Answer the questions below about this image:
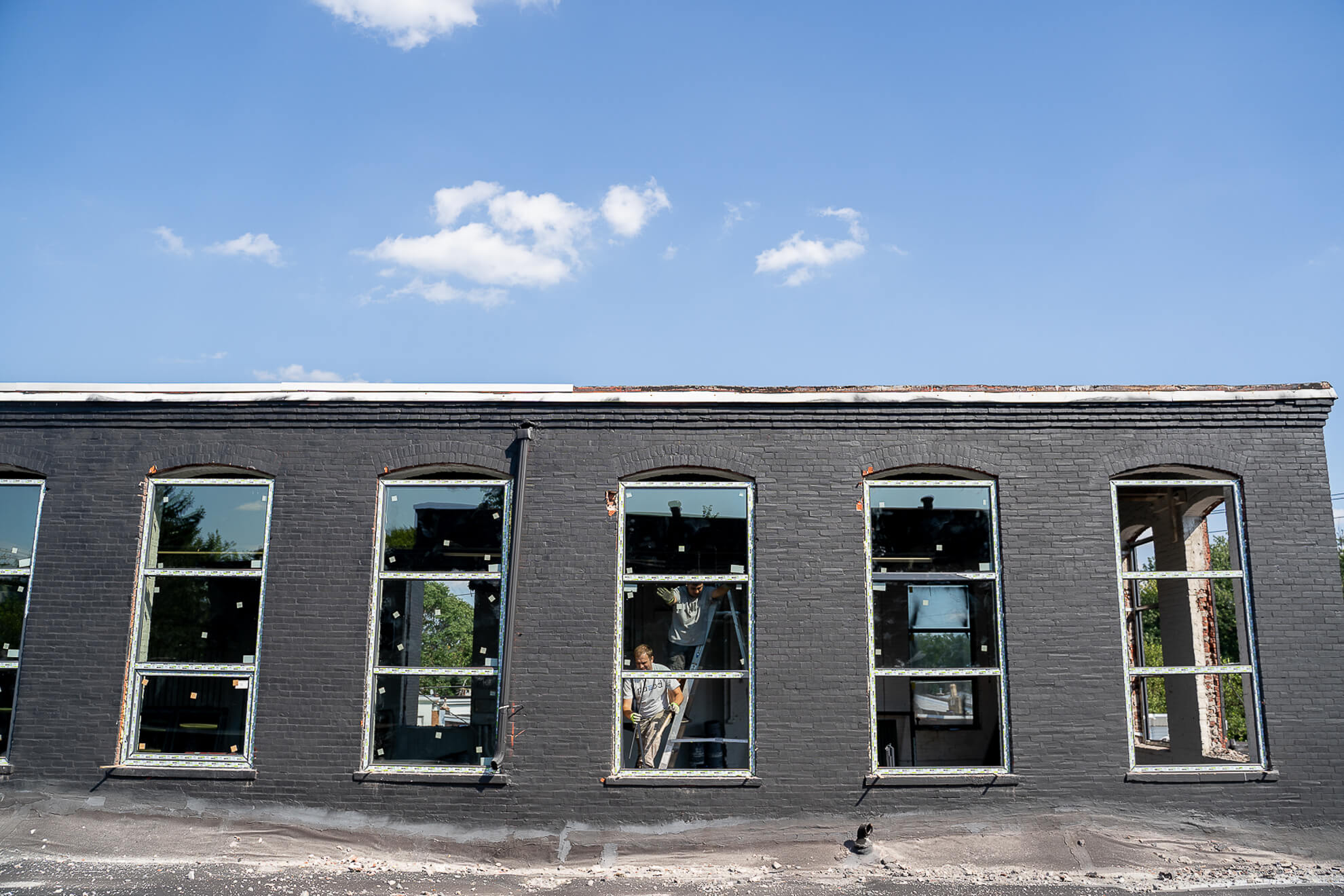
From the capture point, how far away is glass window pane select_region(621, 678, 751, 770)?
9.31 metres

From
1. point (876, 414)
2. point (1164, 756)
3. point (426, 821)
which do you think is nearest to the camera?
point (426, 821)

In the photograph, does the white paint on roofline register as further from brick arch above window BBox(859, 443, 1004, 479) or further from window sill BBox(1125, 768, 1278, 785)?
window sill BBox(1125, 768, 1278, 785)

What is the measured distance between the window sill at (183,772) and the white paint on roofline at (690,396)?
3.41m

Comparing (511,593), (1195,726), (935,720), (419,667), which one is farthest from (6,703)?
(1195,726)

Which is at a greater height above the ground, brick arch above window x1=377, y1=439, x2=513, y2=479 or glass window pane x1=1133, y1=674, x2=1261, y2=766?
brick arch above window x1=377, y1=439, x2=513, y2=479

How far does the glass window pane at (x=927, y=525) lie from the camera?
9.63m

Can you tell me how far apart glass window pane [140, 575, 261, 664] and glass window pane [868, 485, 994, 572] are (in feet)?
19.5

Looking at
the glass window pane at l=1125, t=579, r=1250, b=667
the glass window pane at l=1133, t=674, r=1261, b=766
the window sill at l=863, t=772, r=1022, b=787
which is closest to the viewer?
the window sill at l=863, t=772, r=1022, b=787

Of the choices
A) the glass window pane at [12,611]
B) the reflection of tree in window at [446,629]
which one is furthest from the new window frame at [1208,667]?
the glass window pane at [12,611]

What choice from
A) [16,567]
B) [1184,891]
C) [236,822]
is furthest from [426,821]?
[1184,891]

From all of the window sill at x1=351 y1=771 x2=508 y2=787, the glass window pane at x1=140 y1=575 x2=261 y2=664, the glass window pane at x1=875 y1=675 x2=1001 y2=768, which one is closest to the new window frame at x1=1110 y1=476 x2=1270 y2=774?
the glass window pane at x1=875 y1=675 x2=1001 y2=768

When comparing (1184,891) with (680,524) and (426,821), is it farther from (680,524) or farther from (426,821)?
(426,821)

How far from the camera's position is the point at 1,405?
996 centimetres

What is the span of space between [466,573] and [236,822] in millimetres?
2973
